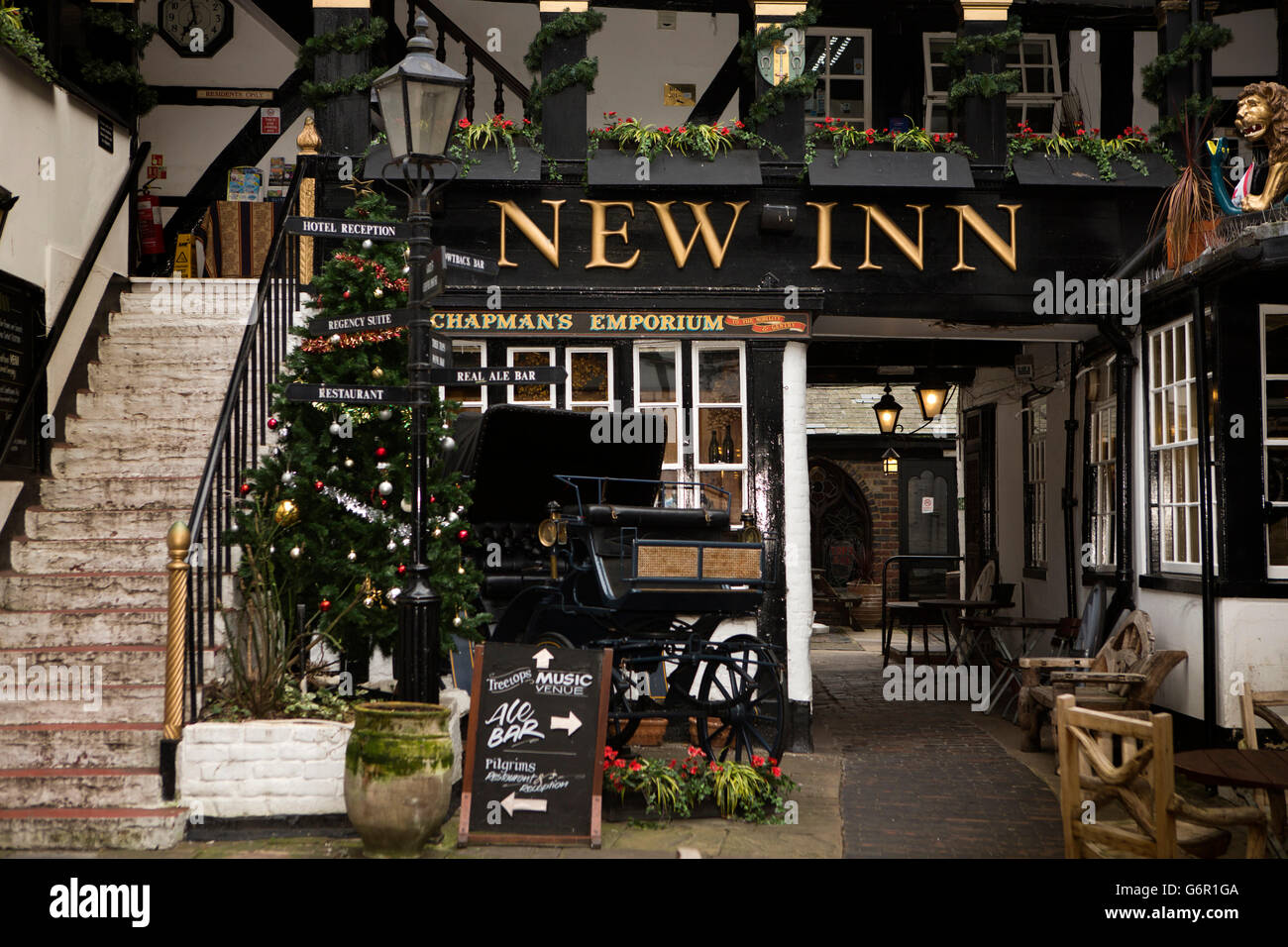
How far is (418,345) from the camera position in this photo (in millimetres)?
6637

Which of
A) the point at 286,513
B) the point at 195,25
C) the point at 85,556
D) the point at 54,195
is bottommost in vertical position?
the point at 85,556

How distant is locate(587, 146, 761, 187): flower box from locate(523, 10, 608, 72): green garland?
86 centimetres

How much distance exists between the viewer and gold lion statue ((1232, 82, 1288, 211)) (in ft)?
26.8

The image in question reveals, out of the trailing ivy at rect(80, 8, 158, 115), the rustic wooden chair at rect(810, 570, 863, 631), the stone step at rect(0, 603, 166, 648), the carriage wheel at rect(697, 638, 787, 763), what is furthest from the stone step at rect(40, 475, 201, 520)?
the rustic wooden chair at rect(810, 570, 863, 631)

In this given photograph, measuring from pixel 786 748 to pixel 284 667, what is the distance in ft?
13.2

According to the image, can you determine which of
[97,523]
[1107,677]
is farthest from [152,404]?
[1107,677]

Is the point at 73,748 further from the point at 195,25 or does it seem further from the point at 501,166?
the point at 195,25

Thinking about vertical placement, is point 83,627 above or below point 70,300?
below

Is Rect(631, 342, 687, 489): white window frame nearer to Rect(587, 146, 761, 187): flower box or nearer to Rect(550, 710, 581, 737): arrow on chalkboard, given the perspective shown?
Rect(587, 146, 761, 187): flower box

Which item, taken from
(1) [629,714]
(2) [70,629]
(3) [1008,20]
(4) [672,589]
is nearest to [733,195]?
(3) [1008,20]

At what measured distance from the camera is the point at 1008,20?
33.6ft

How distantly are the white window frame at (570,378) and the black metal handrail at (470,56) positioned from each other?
258 centimetres

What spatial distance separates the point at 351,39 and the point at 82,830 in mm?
6175

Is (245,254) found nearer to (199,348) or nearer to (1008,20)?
(199,348)
